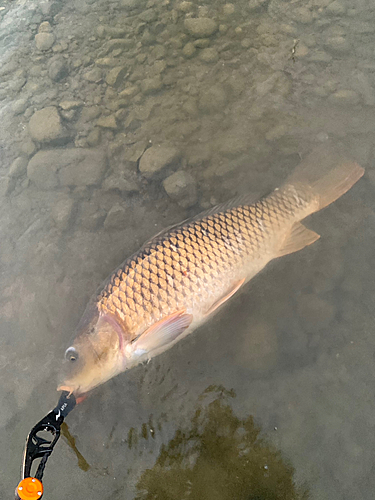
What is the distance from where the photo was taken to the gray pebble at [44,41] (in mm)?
5289

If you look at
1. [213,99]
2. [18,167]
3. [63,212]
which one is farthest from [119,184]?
[213,99]

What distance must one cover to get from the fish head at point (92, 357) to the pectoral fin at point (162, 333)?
15cm

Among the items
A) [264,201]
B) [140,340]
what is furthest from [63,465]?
[264,201]

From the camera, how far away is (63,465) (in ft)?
8.31

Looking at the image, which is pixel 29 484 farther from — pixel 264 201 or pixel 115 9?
pixel 115 9

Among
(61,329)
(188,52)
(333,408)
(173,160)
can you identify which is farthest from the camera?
(188,52)

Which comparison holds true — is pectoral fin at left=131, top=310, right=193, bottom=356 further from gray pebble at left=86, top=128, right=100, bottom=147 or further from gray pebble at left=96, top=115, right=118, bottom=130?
gray pebble at left=96, top=115, right=118, bottom=130

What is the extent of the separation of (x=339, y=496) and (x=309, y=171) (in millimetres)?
2552

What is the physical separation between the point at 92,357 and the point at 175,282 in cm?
80

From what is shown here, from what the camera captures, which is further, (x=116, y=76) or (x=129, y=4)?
(x=129, y=4)

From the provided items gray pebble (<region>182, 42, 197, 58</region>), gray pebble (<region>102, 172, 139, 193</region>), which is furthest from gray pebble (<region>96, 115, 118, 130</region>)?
gray pebble (<region>182, 42, 197, 58</region>)

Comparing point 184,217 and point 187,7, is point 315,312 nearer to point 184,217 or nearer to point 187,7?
point 184,217

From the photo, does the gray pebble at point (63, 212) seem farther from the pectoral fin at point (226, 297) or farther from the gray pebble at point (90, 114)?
the pectoral fin at point (226, 297)

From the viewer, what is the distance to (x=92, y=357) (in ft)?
7.94
